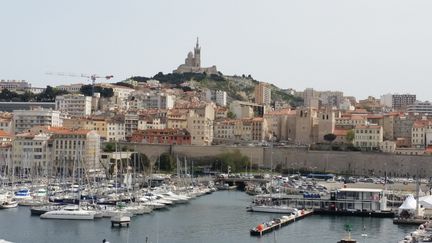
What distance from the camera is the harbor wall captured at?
197 ft

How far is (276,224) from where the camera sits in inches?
1389

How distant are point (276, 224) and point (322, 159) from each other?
28.0 m

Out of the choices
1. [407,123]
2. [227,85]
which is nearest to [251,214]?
[407,123]

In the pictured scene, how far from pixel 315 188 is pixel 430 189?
19.9 ft

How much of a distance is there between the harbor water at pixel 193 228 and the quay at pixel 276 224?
0.24m

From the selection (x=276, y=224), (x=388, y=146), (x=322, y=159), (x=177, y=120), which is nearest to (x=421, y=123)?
(x=388, y=146)

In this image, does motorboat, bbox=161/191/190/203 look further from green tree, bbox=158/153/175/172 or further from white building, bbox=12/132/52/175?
green tree, bbox=158/153/175/172

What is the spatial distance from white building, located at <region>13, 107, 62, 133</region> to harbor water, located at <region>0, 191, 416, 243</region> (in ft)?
98.8

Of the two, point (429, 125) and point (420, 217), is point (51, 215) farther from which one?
point (429, 125)

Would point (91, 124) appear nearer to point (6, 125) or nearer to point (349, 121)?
point (6, 125)

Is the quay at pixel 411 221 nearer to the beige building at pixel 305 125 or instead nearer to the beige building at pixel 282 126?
the beige building at pixel 305 125

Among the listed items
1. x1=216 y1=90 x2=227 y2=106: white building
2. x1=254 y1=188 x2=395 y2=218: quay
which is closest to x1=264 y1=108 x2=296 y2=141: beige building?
x1=216 y1=90 x2=227 y2=106: white building

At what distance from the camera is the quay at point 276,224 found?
33469mm

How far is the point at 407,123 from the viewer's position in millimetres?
71562
